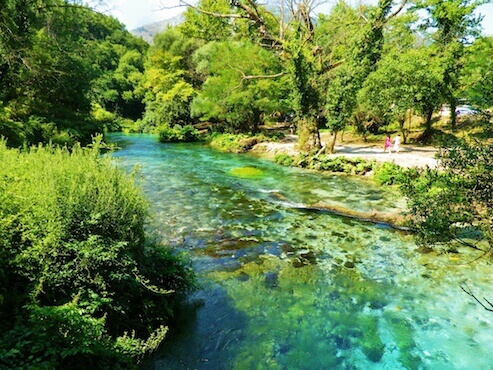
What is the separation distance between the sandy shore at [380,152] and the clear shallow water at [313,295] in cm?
746

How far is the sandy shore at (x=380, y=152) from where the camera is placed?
19359 mm

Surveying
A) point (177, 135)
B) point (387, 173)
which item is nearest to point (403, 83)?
point (387, 173)

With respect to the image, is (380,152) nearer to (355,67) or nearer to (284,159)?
(355,67)

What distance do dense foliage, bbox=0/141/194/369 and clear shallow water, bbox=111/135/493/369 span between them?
786 millimetres

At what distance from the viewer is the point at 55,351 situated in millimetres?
3010

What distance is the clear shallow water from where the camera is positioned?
5191mm

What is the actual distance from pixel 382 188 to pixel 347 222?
5716mm

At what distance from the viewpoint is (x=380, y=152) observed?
77.3 ft

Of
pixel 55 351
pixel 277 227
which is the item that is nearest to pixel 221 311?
pixel 55 351

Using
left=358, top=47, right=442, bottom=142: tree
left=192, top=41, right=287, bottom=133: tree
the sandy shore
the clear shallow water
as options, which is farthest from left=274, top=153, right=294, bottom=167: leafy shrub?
the clear shallow water

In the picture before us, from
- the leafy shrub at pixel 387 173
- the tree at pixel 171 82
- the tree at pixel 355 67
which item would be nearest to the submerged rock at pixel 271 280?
the leafy shrub at pixel 387 173

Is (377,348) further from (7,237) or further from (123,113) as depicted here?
(123,113)

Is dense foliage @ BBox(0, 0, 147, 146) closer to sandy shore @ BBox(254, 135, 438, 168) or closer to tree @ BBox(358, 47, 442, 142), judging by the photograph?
sandy shore @ BBox(254, 135, 438, 168)

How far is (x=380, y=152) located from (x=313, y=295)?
19221 millimetres
